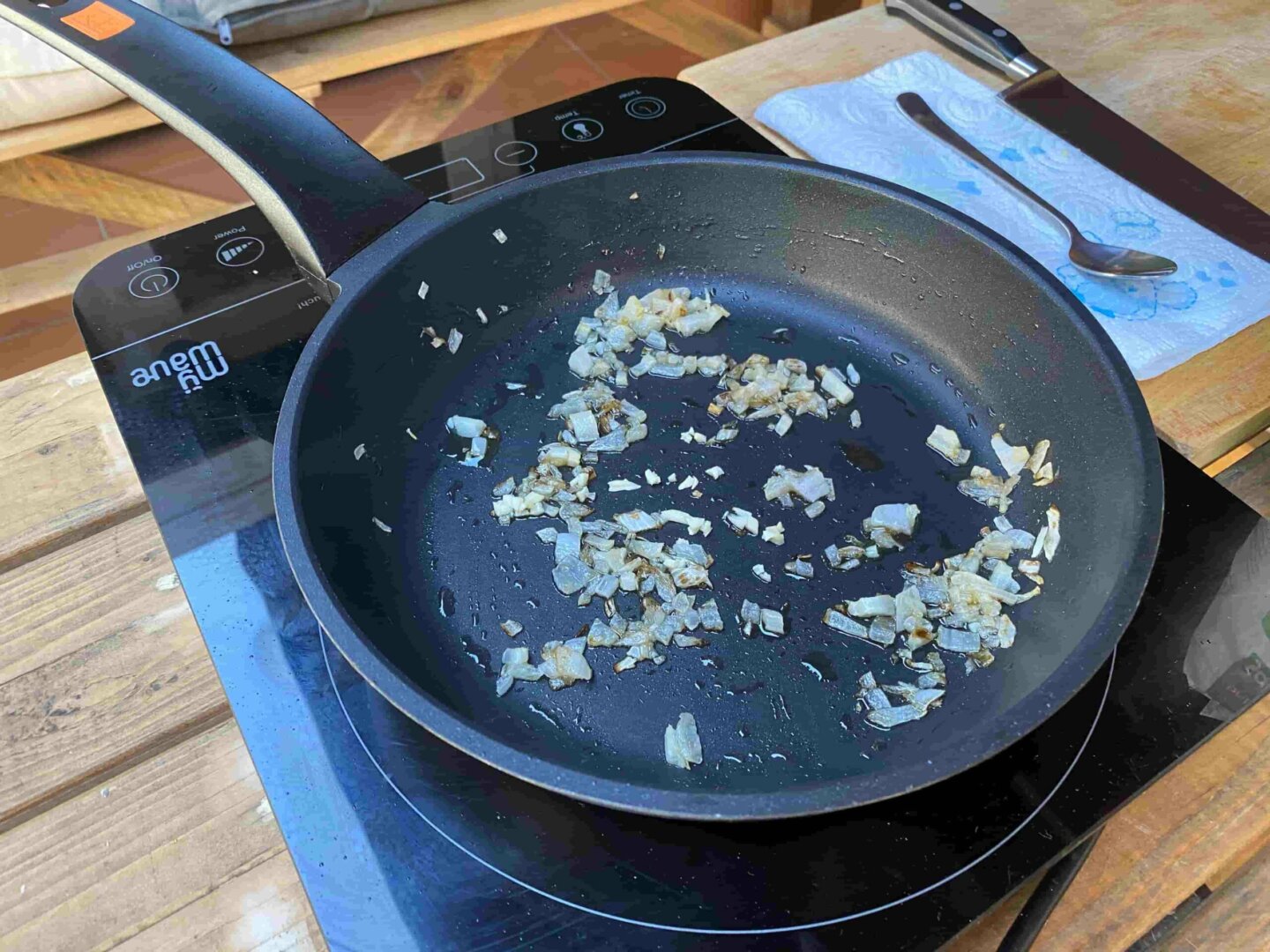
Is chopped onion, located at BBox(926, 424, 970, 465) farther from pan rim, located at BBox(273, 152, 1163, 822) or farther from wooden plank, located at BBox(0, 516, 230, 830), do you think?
wooden plank, located at BBox(0, 516, 230, 830)

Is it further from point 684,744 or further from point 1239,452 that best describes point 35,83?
point 1239,452

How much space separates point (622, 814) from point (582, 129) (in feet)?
2.36

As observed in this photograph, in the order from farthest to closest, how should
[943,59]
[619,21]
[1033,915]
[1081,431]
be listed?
[619,21]
[943,59]
[1081,431]
[1033,915]

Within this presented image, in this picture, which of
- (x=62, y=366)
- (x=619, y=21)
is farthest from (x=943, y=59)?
(x=619, y=21)

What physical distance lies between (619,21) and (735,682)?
2.01m

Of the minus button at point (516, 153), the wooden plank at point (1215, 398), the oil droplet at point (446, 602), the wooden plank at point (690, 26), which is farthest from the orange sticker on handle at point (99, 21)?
the wooden plank at point (690, 26)

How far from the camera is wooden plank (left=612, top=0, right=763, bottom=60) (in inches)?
80.2

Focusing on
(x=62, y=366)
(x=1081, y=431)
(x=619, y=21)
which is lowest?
(x=619, y=21)

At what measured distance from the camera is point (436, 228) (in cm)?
72

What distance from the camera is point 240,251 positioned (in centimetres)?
86

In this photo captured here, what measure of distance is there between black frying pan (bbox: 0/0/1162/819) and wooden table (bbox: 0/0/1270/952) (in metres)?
0.13

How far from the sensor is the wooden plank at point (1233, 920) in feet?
1.94

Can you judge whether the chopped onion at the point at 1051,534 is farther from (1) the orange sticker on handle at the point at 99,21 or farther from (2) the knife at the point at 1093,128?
(1) the orange sticker on handle at the point at 99,21

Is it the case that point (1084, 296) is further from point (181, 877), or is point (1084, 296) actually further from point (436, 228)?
point (181, 877)
